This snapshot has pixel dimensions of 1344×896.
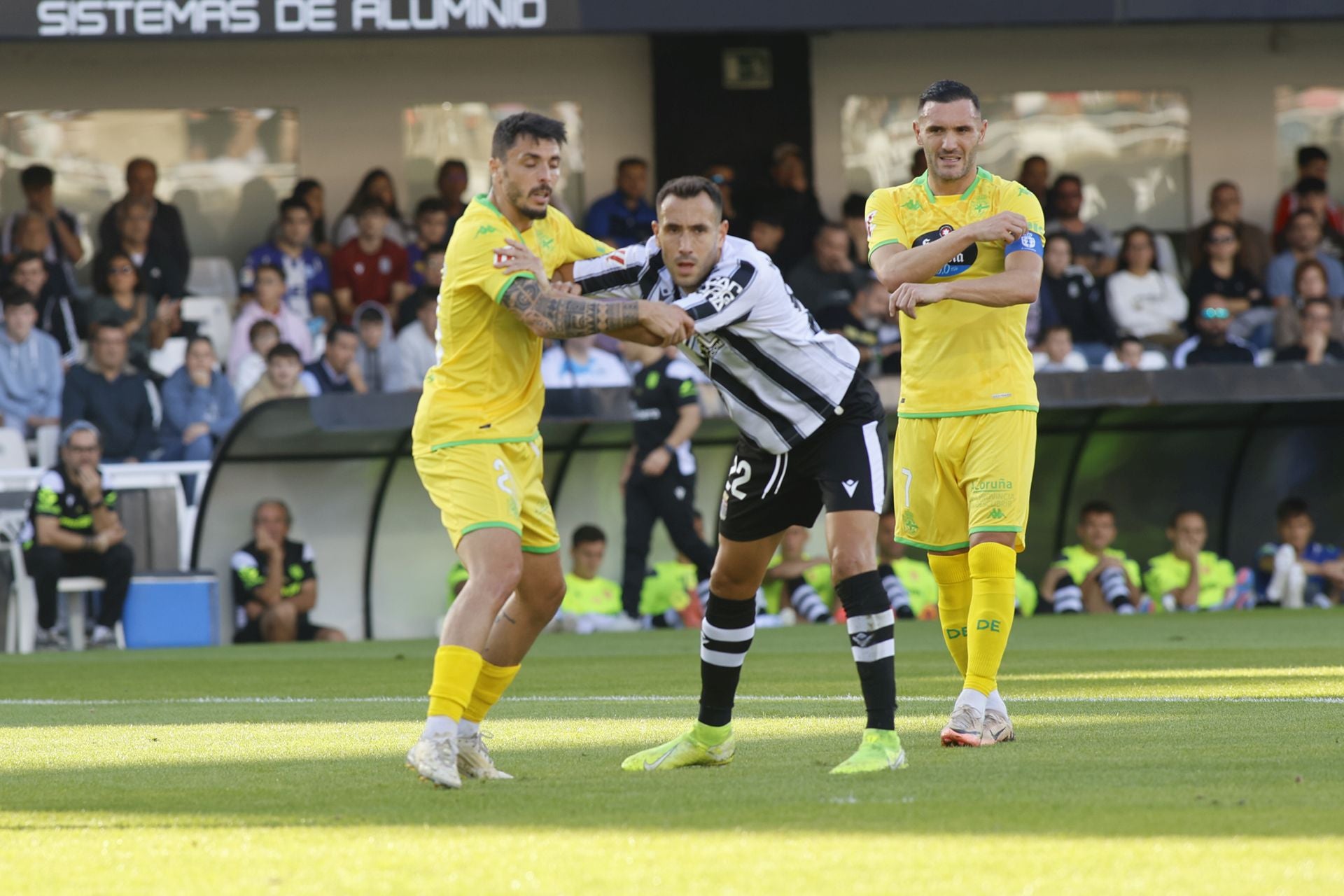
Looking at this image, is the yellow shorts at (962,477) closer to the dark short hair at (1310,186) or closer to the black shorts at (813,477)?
the black shorts at (813,477)

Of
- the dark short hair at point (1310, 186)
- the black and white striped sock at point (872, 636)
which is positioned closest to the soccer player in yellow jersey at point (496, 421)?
the black and white striped sock at point (872, 636)

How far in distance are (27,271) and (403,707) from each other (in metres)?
9.25

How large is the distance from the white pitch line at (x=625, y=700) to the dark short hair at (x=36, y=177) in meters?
8.92

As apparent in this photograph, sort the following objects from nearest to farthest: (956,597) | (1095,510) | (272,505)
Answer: (956,597) < (272,505) < (1095,510)

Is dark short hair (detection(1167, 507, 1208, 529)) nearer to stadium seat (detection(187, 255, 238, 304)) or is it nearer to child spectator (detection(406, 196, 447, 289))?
child spectator (detection(406, 196, 447, 289))

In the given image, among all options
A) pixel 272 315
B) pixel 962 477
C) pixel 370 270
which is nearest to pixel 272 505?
pixel 272 315

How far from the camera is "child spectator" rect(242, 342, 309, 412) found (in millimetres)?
15375

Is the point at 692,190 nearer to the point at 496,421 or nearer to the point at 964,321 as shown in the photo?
the point at 496,421

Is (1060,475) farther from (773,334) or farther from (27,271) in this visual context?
(773,334)

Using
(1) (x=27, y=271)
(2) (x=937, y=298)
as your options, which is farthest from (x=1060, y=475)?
(2) (x=937, y=298)

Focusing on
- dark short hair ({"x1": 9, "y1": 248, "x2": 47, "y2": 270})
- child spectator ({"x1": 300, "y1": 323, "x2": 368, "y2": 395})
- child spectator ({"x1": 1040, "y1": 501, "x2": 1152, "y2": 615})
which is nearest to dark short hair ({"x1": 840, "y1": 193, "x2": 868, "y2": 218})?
child spectator ({"x1": 1040, "y1": 501, "x2": 1152, "y2": 615})

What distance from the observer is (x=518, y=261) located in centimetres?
591

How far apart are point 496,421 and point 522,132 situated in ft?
2.90

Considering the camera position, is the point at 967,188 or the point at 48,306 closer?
the point at 967,188
